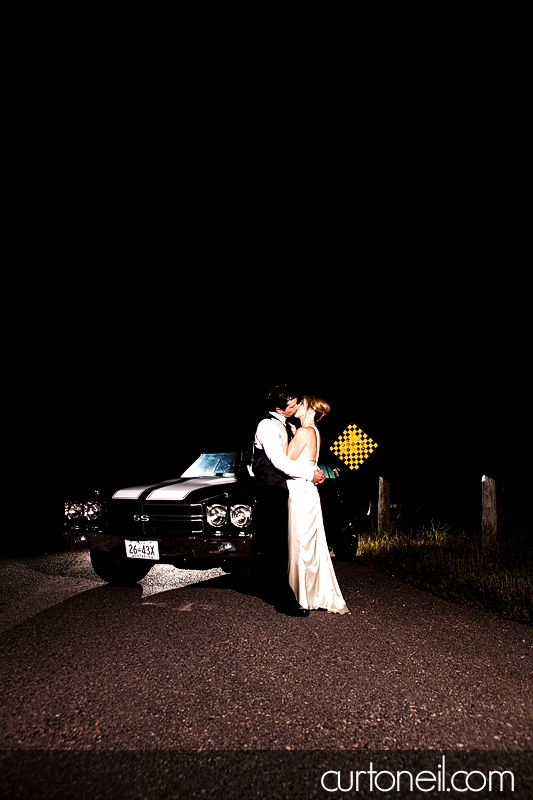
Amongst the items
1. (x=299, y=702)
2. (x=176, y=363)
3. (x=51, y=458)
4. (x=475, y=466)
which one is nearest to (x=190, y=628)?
(x=299, y=702)

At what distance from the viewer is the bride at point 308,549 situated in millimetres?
4414

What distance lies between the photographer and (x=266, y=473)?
4.59 meters

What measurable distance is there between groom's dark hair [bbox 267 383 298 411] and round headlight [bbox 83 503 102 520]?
209 cm

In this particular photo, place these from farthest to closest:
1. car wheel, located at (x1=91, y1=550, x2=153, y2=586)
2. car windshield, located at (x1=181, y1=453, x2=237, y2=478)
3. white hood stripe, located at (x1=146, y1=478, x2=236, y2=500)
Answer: car windshield, located at (x1=181, y1=453, x2=237, y2=478), car wheel, located at (x1=91, y1=550, x2=153, y2=586), white hood stripe, located at (x1=146, y1=478, x2=236, y2=500)

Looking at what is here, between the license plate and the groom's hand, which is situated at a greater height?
the groom's hand

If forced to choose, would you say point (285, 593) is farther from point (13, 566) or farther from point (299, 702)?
point (13, 566)

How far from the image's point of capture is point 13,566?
22.1 feet

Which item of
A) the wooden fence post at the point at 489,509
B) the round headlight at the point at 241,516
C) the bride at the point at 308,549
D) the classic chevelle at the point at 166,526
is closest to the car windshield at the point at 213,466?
the classic chevelle at the point at 166,526

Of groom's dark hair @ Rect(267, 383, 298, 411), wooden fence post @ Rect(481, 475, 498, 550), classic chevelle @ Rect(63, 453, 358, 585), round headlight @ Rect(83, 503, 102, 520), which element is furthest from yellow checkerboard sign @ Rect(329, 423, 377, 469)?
round headlight @ Rect(83, 503, 102, 520)

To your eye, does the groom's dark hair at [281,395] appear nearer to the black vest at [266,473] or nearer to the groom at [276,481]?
the groom at [276,481]

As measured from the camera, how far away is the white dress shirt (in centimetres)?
447

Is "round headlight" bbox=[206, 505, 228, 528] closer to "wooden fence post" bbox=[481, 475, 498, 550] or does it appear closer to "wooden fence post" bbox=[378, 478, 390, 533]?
"wooden fence post" bbox=[481, 475, 498, 550]

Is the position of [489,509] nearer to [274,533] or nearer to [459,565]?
[459,565]

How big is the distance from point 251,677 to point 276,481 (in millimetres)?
1730
